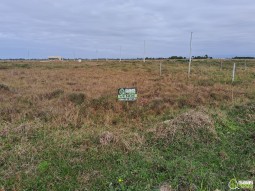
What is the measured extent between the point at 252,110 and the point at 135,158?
15.8 ft

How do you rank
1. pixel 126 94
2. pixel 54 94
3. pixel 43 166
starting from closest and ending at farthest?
pixel 43 166 → pixel 126 94 → pixel 54 94

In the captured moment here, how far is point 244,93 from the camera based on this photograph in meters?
10.2

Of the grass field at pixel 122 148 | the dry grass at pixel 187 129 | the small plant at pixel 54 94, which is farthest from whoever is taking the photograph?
the small plant at pixel 54 94

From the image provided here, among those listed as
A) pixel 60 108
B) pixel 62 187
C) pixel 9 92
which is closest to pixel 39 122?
pixel 60 108

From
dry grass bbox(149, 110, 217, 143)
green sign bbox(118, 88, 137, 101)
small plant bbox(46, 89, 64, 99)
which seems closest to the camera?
dry grass bbox(149, 110, 217, 143)

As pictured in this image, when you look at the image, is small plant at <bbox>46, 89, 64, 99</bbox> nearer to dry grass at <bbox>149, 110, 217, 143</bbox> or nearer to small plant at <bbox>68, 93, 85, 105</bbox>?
small plant at <bbox>68, 93, 85, 105</bbox>

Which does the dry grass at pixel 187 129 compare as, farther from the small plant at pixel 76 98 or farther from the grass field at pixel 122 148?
the small plant at pixel 76 98


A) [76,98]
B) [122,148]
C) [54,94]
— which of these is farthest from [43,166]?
[54,94]

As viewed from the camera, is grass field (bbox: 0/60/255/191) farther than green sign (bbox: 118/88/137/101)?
No

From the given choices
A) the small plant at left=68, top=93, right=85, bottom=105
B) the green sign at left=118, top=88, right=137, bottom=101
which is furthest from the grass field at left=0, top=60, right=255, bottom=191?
the small plant at left=68, top=93, right=85, bottom=105

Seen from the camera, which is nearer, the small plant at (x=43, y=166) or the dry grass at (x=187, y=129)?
the small plant at (x=43, y=166)

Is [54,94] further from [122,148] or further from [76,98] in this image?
[122,148]

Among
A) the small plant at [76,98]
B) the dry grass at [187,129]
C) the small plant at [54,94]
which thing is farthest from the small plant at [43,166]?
the small plant at [54,94]

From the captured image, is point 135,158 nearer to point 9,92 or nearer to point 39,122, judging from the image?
point 39,122
